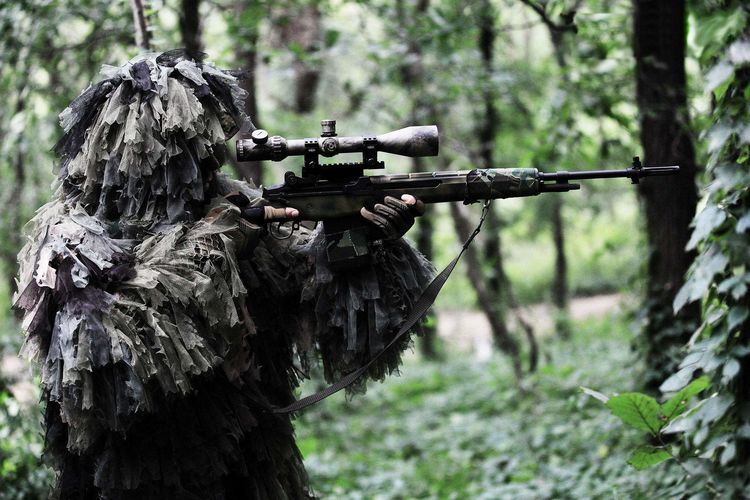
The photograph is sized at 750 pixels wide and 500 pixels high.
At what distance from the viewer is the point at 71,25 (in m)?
7.01

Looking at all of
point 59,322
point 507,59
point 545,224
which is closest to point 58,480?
→ point 59,322

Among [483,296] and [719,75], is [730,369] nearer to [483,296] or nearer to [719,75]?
[719,75]

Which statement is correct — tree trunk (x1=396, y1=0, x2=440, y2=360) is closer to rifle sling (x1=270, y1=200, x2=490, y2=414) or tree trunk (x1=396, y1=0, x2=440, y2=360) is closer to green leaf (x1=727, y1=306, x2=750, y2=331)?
rifle sling (x1=270, y1=200, x2=490, y2=414)

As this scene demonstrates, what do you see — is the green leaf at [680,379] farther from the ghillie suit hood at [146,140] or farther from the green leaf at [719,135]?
the ghillie suit hood at [146,140]

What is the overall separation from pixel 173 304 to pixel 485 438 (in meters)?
4.88

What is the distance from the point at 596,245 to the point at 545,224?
5576 millimetres

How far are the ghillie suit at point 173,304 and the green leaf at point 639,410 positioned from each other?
3.08ft

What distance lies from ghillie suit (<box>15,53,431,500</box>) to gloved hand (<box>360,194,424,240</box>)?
169 mm

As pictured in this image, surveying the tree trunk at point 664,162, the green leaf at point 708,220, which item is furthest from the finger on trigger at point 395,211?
the tree trunk at point 664,162

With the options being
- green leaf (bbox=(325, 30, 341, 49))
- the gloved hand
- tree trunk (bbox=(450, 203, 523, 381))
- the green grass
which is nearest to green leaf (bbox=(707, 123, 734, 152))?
the gloved hand

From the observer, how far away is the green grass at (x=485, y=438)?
17.1 feet

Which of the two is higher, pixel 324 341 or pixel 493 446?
pixel 324 341

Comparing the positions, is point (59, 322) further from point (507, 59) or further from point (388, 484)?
point (507, 59)

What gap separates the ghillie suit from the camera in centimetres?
257
